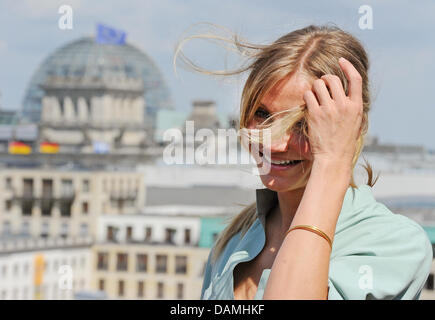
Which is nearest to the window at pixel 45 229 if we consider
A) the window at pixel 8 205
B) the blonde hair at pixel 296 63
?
the window at pixel 8 205

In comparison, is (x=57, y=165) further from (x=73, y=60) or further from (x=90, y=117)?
(x=73, y=60)

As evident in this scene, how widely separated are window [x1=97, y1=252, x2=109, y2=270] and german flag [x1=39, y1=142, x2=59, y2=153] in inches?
1041

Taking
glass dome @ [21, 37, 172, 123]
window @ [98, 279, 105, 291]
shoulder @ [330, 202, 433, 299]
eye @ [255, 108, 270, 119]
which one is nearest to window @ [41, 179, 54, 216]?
window @ [98, 279, 105, 291]

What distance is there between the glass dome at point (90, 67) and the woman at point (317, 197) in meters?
96.1

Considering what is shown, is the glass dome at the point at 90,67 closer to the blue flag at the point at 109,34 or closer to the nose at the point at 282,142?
the blue flag at the point at 109,34

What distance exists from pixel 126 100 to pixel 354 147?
3756 inches

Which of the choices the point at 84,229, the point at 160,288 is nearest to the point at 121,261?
the point at 160,288

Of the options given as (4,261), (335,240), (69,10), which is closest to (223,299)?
(335,240)

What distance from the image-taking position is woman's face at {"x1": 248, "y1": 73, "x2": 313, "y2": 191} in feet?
8.21

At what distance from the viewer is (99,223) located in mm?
A: 60719

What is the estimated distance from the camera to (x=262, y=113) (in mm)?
2588

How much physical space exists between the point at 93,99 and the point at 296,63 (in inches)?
3681

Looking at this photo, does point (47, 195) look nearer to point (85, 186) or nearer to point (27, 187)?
point (27, 187)

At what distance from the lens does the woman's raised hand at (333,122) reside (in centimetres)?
238
